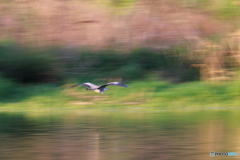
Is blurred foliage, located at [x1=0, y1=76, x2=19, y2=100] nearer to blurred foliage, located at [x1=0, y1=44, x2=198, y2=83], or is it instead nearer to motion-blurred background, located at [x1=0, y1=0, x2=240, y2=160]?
motion-blurred background, located at [x1=0, y1=0, x2=240, y2=160]

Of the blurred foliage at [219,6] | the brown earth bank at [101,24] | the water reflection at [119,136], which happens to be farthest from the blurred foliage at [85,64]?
the water reflection at [119,136]

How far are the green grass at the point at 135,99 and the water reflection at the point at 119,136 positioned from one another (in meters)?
1.37

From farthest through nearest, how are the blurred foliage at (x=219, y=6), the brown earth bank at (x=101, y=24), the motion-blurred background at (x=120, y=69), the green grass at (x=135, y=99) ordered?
the brown earth bank at (x=101, y=24) < the blurred foliage at (x=219, y=6) < the green grass at (x=135, y=99) < the motion-blurred background at (x=120, y=69)

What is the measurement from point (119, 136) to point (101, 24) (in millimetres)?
9967

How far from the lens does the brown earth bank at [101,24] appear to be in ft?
55.4

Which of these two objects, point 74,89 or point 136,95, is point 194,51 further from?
point 74,89

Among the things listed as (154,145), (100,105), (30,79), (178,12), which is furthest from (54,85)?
(154,145)

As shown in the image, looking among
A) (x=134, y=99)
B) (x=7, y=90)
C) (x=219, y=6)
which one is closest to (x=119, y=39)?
(x=219, y=6)

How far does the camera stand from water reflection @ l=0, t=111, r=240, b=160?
6430 mm

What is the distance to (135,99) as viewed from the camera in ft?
44.0

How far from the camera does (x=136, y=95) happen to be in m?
13.5

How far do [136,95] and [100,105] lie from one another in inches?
39.2

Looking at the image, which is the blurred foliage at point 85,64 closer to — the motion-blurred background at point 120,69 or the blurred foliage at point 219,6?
the motion-blurred background at point 120,69

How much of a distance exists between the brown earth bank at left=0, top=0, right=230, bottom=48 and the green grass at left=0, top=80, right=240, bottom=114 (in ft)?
10.2
